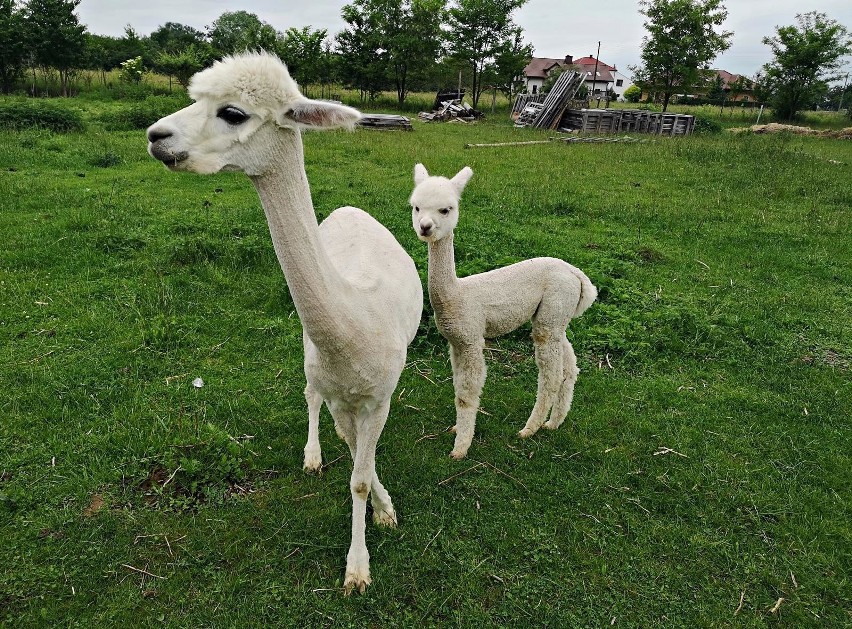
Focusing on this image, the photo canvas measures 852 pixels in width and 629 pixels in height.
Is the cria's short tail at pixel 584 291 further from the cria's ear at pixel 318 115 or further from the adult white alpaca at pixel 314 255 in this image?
the cria's ear at pixel 318 115

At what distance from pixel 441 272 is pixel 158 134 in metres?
2.20

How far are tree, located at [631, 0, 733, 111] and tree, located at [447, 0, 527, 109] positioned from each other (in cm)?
800

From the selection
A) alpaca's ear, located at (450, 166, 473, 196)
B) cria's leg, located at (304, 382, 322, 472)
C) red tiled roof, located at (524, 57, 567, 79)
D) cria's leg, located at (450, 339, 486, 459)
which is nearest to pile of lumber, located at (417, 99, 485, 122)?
alpaca's ear, located at (450, 166, 473, 196)

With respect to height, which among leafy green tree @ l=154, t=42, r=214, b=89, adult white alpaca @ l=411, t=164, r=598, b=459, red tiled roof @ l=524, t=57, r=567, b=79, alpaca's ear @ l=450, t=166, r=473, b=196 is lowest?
adult white alpaca @ l=411, t=164, r=598, b=459

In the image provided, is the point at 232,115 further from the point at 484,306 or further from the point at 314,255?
the point at 484,306

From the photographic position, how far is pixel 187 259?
679cm

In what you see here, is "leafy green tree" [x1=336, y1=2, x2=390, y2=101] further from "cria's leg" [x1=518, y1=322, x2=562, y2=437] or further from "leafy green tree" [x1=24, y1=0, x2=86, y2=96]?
"cria's leg" [x1=518, y1=322, x2=562, y2=437]

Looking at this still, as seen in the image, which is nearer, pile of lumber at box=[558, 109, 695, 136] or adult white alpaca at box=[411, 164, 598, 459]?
adult white alpaca at box=[411, 164, 598, 459]

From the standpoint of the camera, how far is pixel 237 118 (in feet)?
6.79

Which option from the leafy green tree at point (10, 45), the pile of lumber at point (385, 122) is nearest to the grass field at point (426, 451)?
the pile of lumber at point (385, 122)

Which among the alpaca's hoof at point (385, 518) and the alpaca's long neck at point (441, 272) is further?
the alpaca's long neck at point (441, 272)

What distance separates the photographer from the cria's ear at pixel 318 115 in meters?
2.05

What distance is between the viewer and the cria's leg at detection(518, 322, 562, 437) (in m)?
4.18

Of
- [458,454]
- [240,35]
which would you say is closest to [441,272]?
[458,454]
